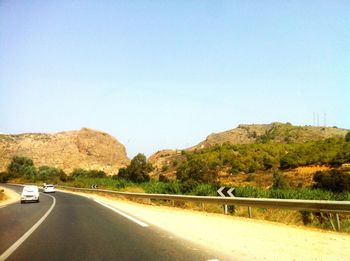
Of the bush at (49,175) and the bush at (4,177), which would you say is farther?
the bush at (4,177)

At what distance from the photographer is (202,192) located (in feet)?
94.0

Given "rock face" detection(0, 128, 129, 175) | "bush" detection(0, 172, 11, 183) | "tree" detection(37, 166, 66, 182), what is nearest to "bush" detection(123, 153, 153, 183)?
"tree" detection(37, 166, 66, 182)

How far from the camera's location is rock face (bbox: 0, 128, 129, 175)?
15738cm

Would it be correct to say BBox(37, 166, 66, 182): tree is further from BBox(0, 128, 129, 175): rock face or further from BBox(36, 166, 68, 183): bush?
BBox(0, 128, 129, 175): rock face

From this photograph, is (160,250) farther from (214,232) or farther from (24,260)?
(214,232)

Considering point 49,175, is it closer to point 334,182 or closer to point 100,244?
point 334,182

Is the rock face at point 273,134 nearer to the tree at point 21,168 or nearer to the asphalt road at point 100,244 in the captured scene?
the tree at point 21,168

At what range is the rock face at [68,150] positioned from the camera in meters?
157

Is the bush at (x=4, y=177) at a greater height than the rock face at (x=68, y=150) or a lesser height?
lesser

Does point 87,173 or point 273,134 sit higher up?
point 273,134

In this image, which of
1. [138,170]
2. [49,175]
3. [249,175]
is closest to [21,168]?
[49,175]

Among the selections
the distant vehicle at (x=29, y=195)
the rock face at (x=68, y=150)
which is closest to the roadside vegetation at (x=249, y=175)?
the distant vehicle at (x=29, y=195)

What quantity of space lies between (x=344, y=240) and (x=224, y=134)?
535 feet

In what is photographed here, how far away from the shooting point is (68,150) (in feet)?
529
